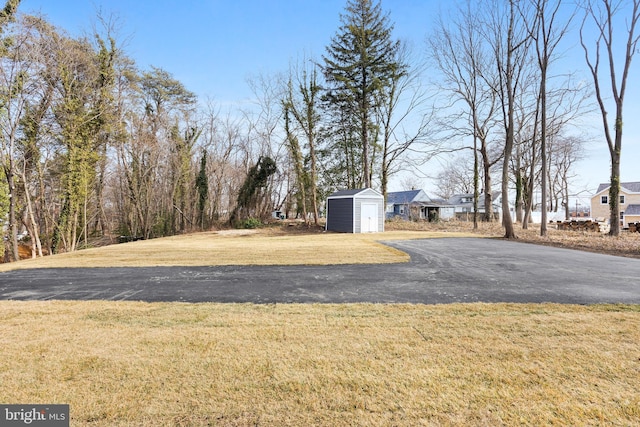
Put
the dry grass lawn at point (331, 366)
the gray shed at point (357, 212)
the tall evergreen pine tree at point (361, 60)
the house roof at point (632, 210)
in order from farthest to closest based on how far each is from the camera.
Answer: the house roof at point (632, 210) < the tall evergreen pine tree at point (361, 60) < the gray shed at point (357, 212) < the dry grass lawn at point (331, 366)

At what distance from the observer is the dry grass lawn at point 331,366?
70.7 inches

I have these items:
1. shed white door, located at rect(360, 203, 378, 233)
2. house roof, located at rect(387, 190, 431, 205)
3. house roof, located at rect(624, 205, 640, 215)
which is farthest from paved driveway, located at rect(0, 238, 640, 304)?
house roof, located at rect(624, 205, 640, 215)

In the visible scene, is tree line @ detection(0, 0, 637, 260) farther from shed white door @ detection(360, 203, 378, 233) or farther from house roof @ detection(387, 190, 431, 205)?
house roof @ detection(387, 190, 431, 205)

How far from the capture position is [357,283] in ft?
16.5

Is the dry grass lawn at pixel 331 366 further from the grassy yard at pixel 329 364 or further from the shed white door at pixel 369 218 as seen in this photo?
the shed white door at pixel 369 218

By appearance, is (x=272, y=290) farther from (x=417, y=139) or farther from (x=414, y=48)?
(x=414, y=48)

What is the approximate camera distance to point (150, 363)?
2361 mm

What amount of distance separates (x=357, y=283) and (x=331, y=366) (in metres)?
2.78

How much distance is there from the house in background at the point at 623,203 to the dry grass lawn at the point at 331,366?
34519mm

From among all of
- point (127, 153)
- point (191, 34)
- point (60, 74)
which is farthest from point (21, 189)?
point (191, 34)

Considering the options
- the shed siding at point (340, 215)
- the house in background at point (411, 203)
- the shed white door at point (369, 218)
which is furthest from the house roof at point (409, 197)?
the shed siding at point (340, 215)

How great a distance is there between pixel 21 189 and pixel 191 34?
834 centimetres

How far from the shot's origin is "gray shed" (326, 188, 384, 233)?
16.6 m

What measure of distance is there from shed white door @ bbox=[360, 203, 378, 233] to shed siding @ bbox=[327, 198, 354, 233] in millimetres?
623
